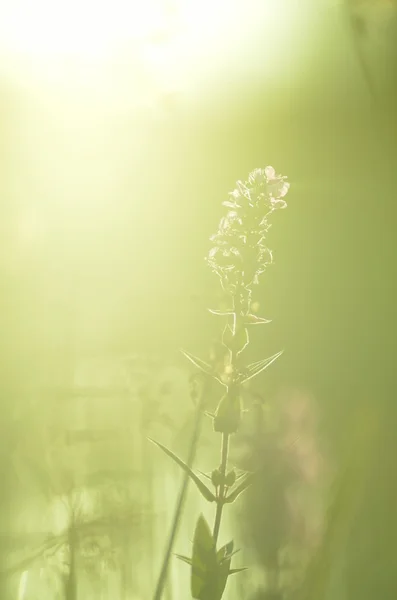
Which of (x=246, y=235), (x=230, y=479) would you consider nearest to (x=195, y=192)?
(x=246, y=235)

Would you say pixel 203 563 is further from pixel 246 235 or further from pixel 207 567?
pixel 246 235

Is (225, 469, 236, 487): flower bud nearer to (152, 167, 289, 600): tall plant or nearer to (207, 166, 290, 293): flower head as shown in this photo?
(152, 167, 289, 600): tall plant

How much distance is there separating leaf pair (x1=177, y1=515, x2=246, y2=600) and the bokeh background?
0.45 metres

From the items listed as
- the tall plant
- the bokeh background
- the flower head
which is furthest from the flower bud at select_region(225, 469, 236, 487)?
the bokeh background

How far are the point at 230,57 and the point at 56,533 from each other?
863mm

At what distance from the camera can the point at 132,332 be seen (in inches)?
39.8

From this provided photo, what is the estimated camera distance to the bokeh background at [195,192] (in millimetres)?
935

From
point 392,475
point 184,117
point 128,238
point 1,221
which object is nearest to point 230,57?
point 184,117

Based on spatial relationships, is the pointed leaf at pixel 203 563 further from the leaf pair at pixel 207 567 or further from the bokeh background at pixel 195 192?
the bokeh background at pixel 195 192

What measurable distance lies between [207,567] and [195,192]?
29.5 inches

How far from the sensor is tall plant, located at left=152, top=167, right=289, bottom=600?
450 mm

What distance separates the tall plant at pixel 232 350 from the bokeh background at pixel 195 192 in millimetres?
405

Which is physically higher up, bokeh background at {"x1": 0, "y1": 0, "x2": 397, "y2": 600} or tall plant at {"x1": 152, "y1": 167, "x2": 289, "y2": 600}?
bokeh background at {"x1": 0, "y1": 0, "x2": 397, "y2": 600}

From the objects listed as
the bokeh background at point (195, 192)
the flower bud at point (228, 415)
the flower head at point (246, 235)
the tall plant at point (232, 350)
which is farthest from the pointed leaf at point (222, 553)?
the bokeh background at point (195, 192)
